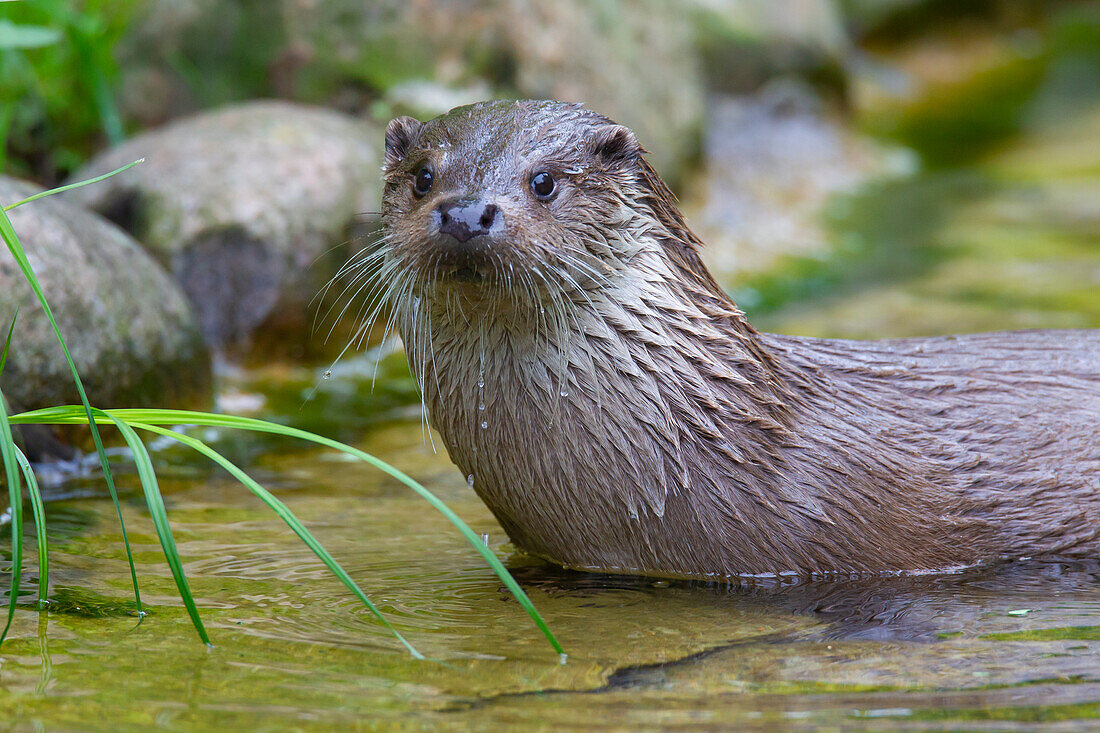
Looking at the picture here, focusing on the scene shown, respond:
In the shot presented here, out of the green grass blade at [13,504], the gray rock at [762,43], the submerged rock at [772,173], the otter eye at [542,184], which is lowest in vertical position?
the green grass blade at [13,504]

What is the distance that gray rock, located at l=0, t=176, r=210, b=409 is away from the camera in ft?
13.0

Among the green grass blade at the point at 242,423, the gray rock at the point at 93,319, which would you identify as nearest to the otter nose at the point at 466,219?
the green grass blade at the point at 242,423

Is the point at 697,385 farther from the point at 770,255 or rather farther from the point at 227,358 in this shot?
the point at 770,255

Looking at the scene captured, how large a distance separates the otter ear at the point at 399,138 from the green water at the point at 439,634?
3.50 ft

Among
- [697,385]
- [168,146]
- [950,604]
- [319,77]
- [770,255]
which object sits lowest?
[950,604]

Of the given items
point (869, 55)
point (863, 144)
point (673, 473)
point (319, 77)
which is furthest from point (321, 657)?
point (869, 55)

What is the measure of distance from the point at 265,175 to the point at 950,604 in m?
3.86

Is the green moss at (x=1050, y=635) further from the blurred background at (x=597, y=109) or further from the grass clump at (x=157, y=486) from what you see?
the blurred background at (x=597, y=109)

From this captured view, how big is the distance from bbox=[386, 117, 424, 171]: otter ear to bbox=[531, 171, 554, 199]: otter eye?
0.43 m

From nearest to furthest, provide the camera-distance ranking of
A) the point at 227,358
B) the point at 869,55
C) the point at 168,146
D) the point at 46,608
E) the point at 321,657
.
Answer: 1. the point at 321,657
2. the point at 46,608
3. the point at 227,358
4. the point at 168,146
5. the point at 869,55

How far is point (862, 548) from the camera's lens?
3184 mm

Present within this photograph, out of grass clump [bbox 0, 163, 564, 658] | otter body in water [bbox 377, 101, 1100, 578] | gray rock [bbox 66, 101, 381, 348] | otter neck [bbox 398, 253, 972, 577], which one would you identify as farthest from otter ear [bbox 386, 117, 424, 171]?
gray rock [bbox 66, 101, 381, 348]

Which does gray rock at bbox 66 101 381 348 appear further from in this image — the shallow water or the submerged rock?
the submerged rock

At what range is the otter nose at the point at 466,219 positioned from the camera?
9.07 ft
